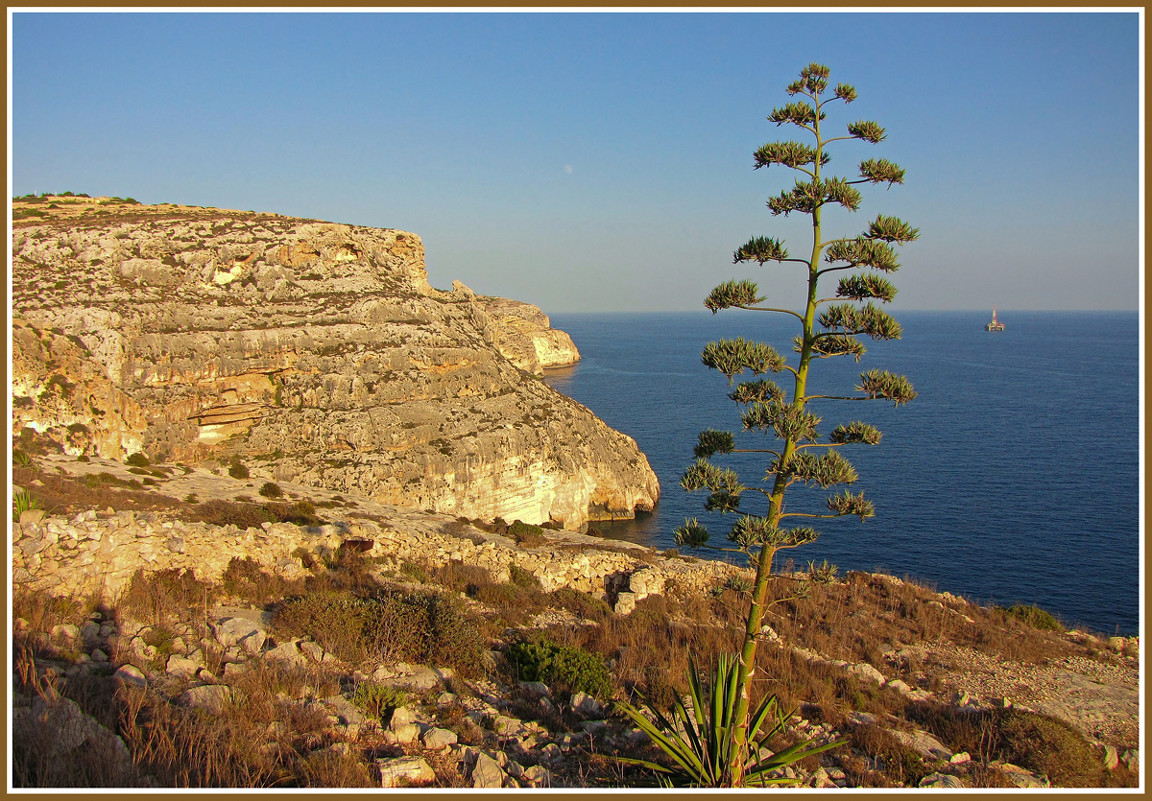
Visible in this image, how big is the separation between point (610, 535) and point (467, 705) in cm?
3664

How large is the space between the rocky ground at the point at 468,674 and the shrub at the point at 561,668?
0.70 feet

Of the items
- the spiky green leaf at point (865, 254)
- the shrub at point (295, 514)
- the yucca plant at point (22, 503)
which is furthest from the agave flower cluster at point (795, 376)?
the shrub at point (295, 514)

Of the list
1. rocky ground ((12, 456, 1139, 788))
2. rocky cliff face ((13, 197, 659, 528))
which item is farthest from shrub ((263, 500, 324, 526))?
rocky cliff face ((13, 197, 659, 528))

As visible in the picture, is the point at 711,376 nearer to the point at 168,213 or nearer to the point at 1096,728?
the point at 168,213

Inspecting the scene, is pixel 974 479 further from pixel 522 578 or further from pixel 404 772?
pixel 404 772

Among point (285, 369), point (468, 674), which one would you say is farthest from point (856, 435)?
point (285, 369)

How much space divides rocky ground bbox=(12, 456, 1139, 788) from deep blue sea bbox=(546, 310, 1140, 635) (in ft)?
41.2

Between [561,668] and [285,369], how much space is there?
33.2 m

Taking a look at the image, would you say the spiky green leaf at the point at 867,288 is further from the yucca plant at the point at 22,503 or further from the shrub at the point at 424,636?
the yucca plant at the point at 22,503

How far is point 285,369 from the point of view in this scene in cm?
3900

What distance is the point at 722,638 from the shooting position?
1458 centimetres

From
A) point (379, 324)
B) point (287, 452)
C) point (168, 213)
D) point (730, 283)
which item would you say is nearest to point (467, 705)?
point (730, 283)

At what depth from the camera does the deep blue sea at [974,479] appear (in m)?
35.4

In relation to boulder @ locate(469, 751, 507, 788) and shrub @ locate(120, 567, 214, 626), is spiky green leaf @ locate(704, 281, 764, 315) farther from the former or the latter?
shrub @ locate(120, 567, 214, 626)
